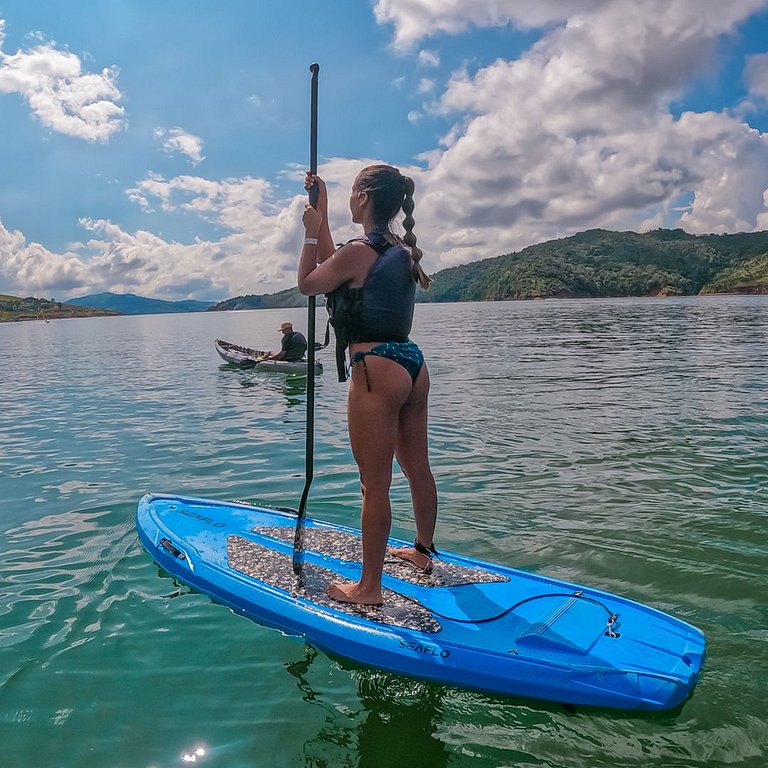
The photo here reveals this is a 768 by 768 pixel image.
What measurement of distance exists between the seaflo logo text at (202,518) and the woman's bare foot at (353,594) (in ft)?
6.21

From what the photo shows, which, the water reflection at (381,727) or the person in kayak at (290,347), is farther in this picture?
the person in kayak at (290,347)

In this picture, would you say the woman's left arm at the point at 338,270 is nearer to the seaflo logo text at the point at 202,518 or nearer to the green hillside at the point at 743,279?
the seaflo logo text at the point at 202,518

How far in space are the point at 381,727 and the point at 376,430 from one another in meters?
1.82

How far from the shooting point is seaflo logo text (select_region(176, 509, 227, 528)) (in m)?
6.21

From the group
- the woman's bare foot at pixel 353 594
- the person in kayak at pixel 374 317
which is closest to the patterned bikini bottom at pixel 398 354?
the person in kayak at pixel 374 317

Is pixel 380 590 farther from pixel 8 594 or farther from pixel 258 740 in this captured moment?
pixel 8 594

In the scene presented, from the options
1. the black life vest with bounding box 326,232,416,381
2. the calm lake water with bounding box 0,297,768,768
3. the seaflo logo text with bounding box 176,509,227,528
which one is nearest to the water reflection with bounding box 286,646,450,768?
the calm lake water with bounding box 0,297,768,768

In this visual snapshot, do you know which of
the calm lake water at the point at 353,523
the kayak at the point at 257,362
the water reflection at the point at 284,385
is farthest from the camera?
the kayak at the point at 257,362

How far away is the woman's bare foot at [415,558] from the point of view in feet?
16.8

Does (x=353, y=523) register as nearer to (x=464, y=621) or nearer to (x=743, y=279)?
(x=464, y=621)

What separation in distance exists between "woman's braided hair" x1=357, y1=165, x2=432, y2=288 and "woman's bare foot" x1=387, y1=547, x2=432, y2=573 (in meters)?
2.25

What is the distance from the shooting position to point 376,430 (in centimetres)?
433

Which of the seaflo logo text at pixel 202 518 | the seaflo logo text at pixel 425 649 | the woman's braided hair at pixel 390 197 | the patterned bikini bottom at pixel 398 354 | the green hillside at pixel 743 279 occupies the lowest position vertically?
the seaflo logo text at pixel 425 649

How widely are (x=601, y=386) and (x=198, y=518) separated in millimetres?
13549
